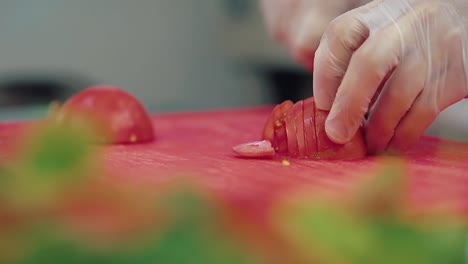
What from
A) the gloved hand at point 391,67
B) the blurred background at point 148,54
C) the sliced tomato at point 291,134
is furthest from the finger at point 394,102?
the blurred background at point 148,54

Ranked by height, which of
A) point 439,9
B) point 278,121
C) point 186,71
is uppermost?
point 439,9

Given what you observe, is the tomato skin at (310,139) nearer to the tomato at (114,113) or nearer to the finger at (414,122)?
the finger at (414,122)

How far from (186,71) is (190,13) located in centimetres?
26

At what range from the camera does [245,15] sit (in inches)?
121

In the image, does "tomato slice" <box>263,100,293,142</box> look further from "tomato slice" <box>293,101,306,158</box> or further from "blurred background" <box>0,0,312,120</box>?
"blurred background" <box>0,0,312,120</box>

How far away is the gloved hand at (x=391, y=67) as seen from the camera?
0.92 meters

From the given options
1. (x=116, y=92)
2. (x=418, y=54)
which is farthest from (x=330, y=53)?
(x=116, y=92)

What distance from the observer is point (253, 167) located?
0.86 meters

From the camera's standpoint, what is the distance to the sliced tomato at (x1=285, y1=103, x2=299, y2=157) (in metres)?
0.96

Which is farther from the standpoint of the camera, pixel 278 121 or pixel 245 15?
pixel 245 15

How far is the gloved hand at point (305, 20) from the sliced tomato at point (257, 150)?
48 cm

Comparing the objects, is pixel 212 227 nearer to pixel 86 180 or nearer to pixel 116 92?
pixel 86 180

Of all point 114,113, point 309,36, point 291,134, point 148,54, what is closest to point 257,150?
point 291,134

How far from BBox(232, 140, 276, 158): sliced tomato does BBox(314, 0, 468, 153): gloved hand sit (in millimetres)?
81
